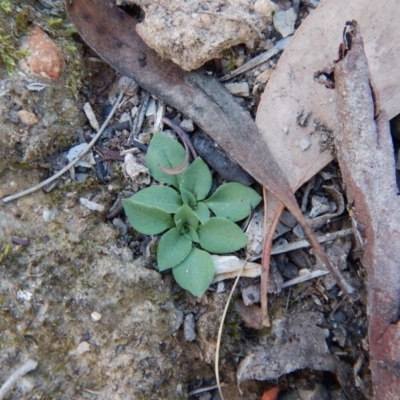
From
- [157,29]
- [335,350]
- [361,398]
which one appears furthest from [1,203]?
[361,398]

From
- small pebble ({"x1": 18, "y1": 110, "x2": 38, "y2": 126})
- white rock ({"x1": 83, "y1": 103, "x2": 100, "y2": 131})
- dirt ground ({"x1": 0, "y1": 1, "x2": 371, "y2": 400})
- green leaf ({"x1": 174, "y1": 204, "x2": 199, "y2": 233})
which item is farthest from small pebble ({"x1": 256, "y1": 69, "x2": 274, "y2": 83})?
small pebble ({"x1": 18, "y1": 110, "x2": 38, "y2": 126})

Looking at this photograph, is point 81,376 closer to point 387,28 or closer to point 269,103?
point 269,103

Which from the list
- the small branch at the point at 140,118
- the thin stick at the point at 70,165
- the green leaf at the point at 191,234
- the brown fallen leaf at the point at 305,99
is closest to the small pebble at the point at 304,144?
the brown fallen leaf at the point at 305,99

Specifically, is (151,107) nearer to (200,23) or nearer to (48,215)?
(200,23)

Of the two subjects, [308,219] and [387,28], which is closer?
[387,28]

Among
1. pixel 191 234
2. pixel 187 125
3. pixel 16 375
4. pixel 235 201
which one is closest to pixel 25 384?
pixel 16 375

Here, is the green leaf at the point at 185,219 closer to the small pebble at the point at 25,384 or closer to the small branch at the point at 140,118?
the small branch at the point at 140,118
